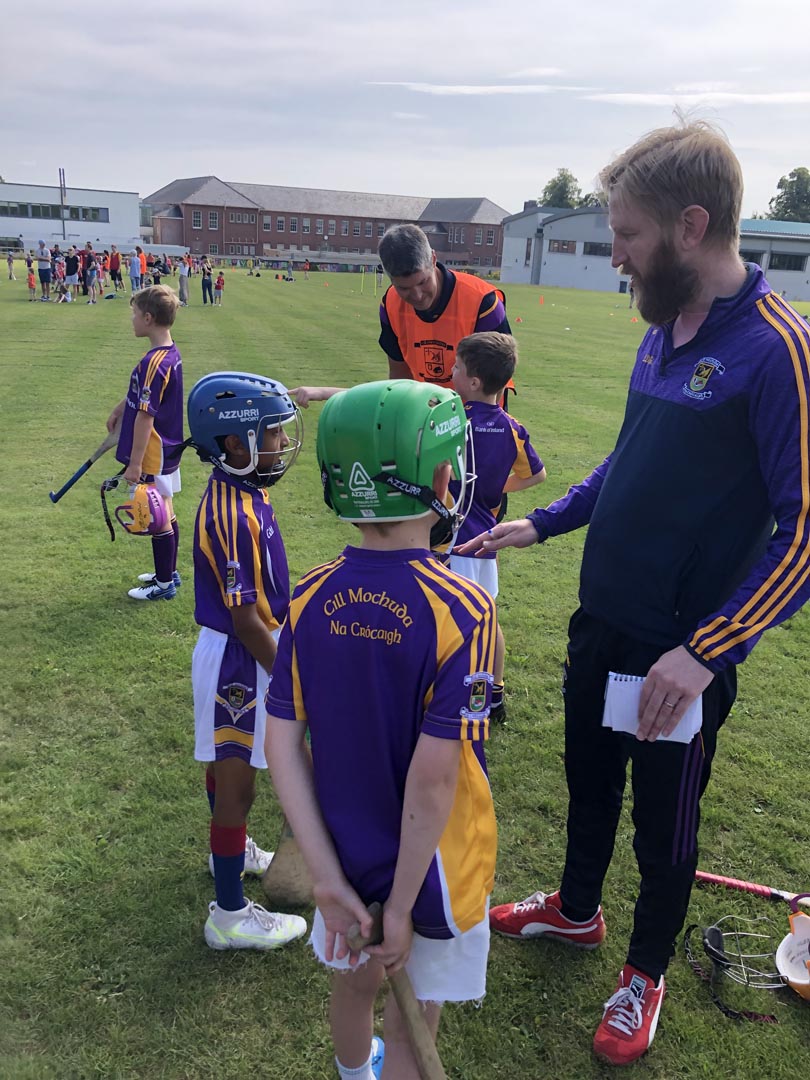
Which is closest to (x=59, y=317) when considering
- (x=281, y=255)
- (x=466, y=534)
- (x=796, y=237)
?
(x=466, y=534)

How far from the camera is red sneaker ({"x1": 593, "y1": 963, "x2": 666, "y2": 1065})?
2.79 meters

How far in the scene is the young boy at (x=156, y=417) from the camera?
6.05 m

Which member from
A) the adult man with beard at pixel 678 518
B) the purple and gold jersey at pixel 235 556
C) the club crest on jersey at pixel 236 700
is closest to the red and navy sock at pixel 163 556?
the purple and gold jersey at pixel 235 556

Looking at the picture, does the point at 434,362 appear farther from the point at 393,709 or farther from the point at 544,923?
the point at 393,709

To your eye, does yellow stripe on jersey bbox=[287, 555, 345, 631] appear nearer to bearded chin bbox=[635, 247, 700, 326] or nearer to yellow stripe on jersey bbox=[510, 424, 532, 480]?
bearded chin bbox=[635, 247, 700, 326]

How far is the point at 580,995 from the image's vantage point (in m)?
3.07

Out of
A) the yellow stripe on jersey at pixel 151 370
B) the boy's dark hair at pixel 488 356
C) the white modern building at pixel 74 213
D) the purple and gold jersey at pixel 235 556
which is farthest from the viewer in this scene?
the white modern building at pixel 74 213

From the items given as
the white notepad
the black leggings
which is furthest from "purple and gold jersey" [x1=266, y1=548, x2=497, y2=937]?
the black leggings

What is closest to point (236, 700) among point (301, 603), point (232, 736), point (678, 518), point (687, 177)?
point (232, 736)

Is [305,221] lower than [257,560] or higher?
higher

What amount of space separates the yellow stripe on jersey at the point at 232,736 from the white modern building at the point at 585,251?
67.0m

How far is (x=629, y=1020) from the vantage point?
9.30 ft

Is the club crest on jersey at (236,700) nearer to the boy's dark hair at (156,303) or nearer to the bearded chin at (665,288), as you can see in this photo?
the bearded chin at (665,288)

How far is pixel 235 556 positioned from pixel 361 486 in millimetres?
1257
